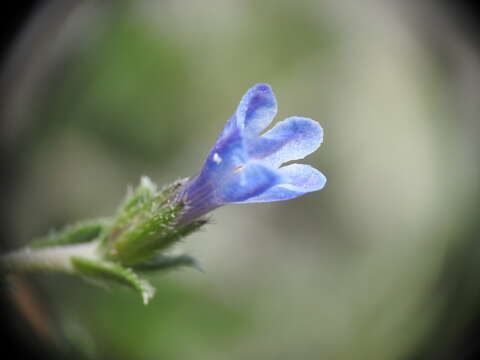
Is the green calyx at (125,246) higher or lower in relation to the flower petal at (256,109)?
lower

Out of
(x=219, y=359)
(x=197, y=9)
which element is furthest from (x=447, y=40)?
(x=219, y=359)

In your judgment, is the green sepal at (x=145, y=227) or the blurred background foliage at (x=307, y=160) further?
the blurred background foliage at (x=307, y=160)

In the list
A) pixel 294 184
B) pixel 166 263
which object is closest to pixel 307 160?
pixel 166 263

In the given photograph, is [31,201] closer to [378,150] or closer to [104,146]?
[104,146]

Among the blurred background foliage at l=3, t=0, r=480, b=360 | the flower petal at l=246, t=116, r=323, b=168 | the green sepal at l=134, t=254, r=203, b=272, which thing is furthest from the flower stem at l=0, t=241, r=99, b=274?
the blurred background foliage at l=3, t=0, r=480, b=360

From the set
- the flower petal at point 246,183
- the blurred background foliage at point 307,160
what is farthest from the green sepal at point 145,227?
the blurred background foliage at point 307,160

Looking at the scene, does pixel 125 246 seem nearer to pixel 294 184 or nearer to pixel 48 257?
pixel 48 257

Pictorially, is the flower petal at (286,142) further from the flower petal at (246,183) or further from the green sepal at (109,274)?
the green sepal at (109,274)

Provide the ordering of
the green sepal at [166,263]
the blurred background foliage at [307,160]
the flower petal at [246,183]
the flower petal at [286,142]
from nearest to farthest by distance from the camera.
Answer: the flower petal at [246,183] < the flower petal at [286,142] < the green sepal at [166,263] < the blurred background foliage at [307,160]

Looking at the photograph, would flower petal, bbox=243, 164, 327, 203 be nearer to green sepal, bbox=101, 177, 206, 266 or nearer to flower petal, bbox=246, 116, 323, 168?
flower petal, bbox=246, 116, 323, 168
